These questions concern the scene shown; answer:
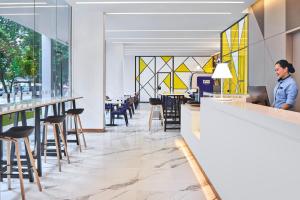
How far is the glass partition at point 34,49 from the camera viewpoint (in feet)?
19.3

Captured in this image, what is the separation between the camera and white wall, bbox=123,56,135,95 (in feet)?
75.8

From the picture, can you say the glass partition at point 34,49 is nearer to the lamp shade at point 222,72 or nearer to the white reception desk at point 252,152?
the lamp shade at point 222,72

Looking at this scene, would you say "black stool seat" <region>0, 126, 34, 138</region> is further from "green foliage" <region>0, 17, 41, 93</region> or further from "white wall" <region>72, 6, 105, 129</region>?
"white wall" <region>72, 6, 105, 129</region>

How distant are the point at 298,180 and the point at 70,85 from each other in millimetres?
8363

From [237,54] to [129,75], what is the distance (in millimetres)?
12587

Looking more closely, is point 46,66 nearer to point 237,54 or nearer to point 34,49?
point 34,49

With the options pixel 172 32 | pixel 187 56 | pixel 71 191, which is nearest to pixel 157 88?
pixel 187 56

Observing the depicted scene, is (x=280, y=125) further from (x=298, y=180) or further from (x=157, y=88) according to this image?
(x=157, y=88)

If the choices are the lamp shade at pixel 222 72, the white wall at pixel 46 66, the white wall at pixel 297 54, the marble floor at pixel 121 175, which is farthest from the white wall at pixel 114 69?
the lamp shade at pixel 222 72

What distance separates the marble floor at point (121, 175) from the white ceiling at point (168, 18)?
3175 mm

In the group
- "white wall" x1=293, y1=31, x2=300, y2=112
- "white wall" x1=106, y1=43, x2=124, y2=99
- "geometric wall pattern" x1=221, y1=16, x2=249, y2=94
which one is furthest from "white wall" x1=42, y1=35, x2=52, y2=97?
"white wall" x1=106, y1=43, x2=124, y2=99

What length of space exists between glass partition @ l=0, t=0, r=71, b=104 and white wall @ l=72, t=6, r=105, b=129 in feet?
0.92

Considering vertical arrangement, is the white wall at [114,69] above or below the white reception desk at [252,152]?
above

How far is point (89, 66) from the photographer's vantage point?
9.53 m
